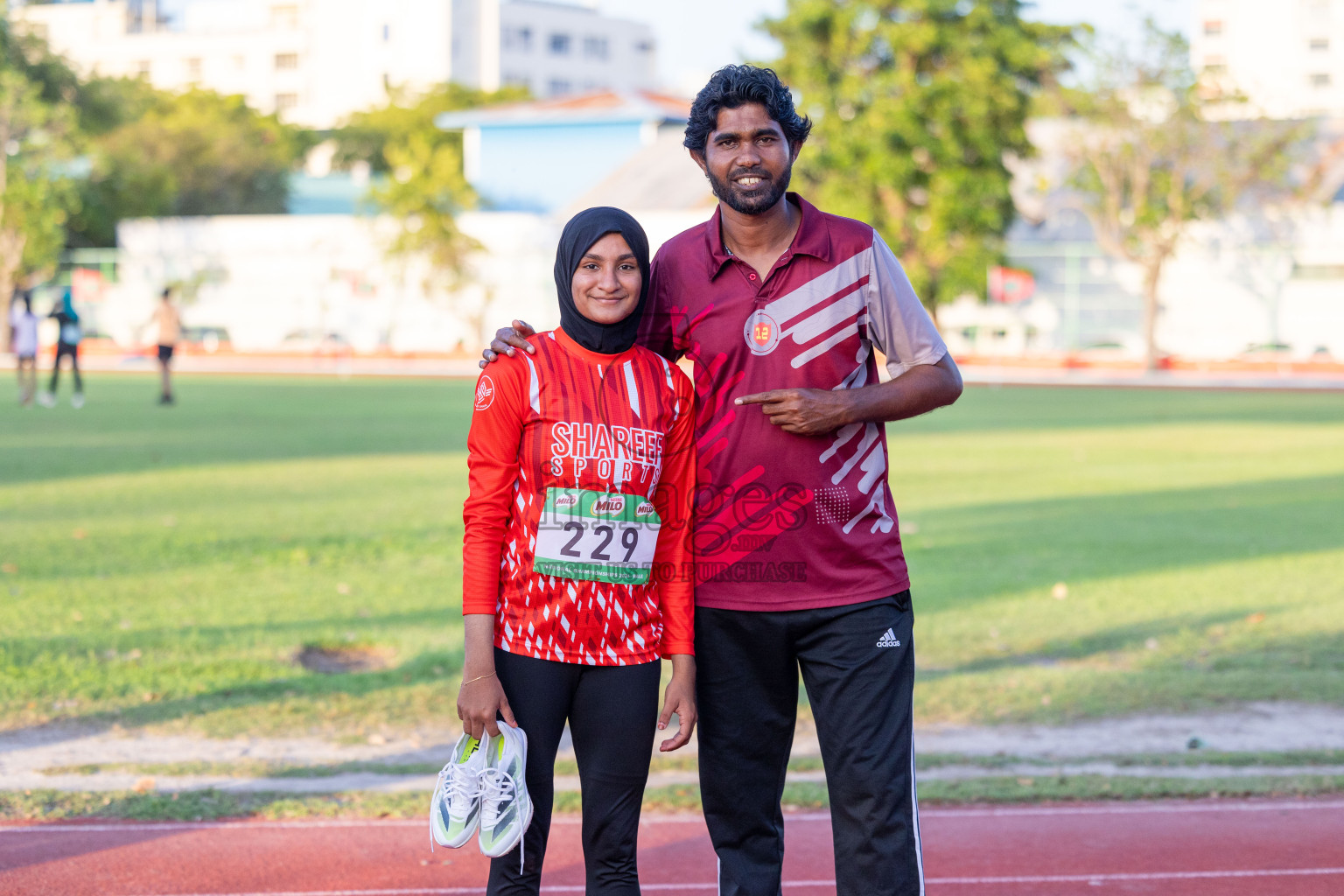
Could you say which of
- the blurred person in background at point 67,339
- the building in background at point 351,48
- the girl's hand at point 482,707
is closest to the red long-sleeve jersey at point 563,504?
the girl's hand at point 482,707

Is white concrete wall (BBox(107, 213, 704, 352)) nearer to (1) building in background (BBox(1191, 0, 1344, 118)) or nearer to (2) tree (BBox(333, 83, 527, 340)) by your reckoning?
(2) tree (BBox(333, 83, 527, 340))

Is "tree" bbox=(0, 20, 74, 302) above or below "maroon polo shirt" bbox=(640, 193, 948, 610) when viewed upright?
above

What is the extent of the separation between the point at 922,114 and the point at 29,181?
3119cm

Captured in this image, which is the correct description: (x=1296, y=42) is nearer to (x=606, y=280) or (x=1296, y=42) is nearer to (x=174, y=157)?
(x=174, y=157)

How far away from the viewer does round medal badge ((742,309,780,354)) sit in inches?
132

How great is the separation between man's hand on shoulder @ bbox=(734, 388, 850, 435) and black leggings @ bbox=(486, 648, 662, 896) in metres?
0.67

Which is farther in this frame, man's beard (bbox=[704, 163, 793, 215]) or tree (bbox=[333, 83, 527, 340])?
tree (bbox=[333, 83, 527, 340])

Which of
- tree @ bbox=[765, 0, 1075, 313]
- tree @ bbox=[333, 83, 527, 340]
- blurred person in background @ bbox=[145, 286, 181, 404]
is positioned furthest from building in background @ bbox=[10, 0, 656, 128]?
blurred person in background @ bbox=[145, 286, 181, 404]

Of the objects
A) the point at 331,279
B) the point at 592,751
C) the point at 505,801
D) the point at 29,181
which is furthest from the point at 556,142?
the point at 505,801

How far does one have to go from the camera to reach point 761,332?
3.36 meters

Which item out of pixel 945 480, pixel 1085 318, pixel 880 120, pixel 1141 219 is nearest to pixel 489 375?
pixel 945 480

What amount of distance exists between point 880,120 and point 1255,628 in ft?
111

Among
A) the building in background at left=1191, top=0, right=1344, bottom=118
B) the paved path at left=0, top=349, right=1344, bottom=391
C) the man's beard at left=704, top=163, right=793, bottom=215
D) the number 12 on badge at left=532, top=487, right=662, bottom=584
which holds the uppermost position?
the building in background at left=1191, top=0, right=1344, bottom=118

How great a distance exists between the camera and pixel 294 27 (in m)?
98.1
